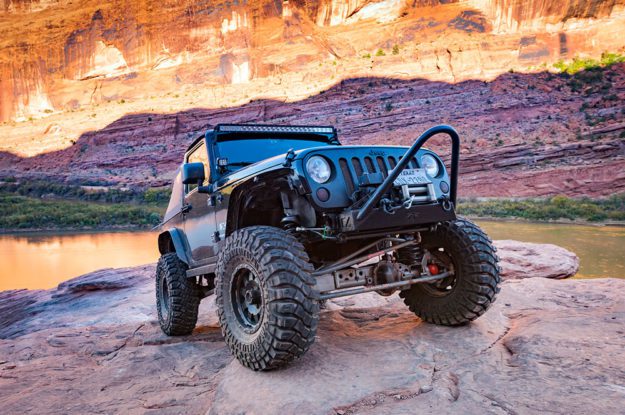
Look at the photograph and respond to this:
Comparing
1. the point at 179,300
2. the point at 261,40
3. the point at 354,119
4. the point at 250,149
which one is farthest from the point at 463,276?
the point at 261,40

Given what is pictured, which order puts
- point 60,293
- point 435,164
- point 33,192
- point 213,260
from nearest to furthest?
point 435,164
point 213,260
point 60,293
point 33,192

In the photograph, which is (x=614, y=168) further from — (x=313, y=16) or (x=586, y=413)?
(x=313, y=16)

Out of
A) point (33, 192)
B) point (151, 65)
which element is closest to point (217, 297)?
point (33, 192)

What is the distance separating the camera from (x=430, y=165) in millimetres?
3641

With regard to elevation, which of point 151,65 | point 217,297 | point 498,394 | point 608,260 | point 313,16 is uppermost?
point 313,16

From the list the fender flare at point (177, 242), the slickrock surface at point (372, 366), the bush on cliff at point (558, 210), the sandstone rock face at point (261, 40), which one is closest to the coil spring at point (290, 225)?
the slickrock surface at point (372, 366)

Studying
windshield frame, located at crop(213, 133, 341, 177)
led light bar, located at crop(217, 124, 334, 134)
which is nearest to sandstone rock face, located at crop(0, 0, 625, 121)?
windshield frame, located at crop(213, 133, 341, 177)

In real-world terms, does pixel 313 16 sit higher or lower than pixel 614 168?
higher

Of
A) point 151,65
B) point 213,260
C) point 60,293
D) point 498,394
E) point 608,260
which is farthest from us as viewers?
point 151,65

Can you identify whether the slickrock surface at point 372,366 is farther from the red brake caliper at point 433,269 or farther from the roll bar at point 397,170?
the roll bar at point 397,170

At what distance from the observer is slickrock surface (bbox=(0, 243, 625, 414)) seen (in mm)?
2388

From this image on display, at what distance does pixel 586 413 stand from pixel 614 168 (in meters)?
34.3

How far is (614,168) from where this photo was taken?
98.8 feet

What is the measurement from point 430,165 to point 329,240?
105cm
